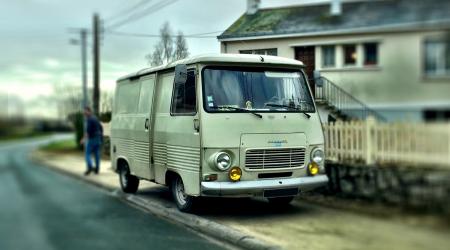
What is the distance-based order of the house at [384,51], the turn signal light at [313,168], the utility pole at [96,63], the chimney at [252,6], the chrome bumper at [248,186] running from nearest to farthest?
the house at [384,51] < the chimney at [252,6] < the chrome bumper at [248,186] < the turn signal light at [313,168] < the utility pole at [96,63]

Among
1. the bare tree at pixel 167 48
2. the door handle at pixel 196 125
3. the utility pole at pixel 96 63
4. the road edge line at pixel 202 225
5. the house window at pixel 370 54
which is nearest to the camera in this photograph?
the house window at pixel 370 54

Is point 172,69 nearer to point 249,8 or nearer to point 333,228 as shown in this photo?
point 249,8

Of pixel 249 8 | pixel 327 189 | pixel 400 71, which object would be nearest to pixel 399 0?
pixel 400 71

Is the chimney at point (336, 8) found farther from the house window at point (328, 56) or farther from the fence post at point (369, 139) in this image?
the fence post at point (369, 139)

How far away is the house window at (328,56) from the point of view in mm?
4016

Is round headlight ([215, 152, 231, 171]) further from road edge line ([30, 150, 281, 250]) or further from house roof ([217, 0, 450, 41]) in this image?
house roof ([217, 0, 450, 41])

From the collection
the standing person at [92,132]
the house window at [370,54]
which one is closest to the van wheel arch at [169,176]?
the house window at [370,54]

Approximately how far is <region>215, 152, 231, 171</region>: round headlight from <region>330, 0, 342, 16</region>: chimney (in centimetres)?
298

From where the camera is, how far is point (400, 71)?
2674 millimetres

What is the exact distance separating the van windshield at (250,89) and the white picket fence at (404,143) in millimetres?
2491

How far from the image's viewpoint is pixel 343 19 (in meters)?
3.82

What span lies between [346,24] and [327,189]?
407 centimetres

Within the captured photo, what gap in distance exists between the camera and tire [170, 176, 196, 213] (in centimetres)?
748

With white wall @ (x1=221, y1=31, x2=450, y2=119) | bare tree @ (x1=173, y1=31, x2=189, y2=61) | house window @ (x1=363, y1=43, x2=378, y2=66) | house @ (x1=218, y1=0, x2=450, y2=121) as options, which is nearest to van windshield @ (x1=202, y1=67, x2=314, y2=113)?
bare tree @ (x1=173, y1=31, x2=189, y2=61)
